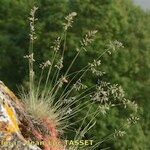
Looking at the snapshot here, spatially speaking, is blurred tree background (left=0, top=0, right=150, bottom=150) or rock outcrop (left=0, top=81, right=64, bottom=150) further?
blurred tree background (left=0, top=0, right=150, bottom=150)

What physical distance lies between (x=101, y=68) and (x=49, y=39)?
2727mm

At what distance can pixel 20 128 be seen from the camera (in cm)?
585

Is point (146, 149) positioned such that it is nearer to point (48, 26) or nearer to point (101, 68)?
point (101, 68)

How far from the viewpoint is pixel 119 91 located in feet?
22.8

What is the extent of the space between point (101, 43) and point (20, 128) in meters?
26.5

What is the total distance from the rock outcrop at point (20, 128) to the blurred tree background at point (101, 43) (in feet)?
80.8

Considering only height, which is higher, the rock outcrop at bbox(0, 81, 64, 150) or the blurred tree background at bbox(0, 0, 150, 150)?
the rock outcrop at bbox(0, 81, 64, 150)

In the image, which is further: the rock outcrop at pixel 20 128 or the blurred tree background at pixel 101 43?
the blurred tree background at pixel 101 43

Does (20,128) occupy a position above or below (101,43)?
above

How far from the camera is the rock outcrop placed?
5.45 metres

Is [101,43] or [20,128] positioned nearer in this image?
[20,128]

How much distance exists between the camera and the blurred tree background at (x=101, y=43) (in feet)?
105

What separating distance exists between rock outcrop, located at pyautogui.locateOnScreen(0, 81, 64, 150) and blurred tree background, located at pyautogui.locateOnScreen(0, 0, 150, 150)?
24635 millimetres

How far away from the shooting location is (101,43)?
32250 millimetres
